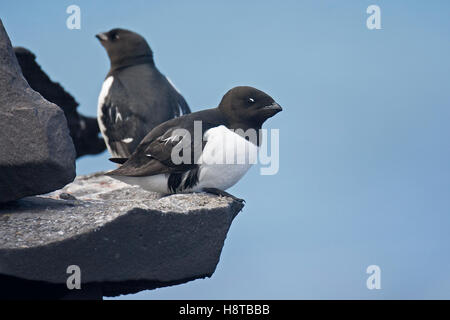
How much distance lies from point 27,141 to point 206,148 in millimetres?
1205

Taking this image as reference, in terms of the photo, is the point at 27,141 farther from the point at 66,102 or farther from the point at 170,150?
the point at 66,102

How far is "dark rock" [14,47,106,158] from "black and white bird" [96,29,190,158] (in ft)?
2.52

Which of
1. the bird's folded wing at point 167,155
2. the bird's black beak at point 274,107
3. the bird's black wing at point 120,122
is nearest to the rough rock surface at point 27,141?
the bird's folded wing at point 167,155

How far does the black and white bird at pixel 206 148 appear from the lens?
16.8 feet

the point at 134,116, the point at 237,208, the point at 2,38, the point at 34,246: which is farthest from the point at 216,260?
the point at 134,116

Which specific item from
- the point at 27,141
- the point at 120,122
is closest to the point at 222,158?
the point at 27,141

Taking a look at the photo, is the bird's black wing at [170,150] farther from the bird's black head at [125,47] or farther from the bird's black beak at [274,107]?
the bird's black head at [125,47]

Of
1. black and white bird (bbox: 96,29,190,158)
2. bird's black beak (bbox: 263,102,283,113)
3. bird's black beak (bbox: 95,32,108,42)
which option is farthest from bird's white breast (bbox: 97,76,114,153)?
bird's black beak (bbox: 263,102,283,113)

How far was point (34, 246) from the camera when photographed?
13.8 ft

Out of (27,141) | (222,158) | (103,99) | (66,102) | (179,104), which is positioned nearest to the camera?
(27,141)

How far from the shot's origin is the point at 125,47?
24.5 ft

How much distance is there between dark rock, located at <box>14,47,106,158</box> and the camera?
750cm

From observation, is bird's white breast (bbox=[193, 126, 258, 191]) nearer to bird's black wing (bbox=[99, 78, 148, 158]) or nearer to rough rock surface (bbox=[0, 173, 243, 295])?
rough rock surface (bbox=[0, 173, 243, 295])

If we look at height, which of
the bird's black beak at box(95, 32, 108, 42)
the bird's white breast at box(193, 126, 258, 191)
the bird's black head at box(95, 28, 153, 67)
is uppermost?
the bird's black beak at box(95, 32, 108, 42)
